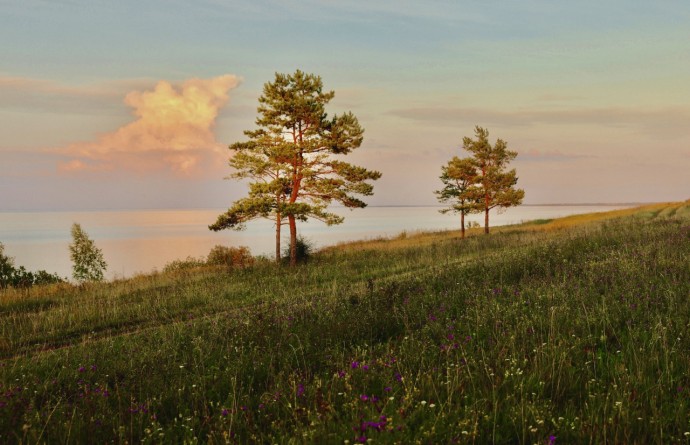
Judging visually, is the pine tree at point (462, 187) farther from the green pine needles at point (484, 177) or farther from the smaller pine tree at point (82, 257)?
the smaller pine tree at point (82, 257)

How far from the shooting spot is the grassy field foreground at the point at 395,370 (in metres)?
3.85

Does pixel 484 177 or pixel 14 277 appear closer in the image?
pixel 14 277

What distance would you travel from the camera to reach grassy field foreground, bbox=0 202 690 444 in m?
3.85

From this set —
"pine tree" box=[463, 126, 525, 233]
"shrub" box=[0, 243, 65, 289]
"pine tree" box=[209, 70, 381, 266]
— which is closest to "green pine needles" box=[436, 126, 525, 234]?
"pine tree" box=[463, 126, 525, 233]

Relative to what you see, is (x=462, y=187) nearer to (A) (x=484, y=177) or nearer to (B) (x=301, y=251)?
(A) (x=484, y=177)

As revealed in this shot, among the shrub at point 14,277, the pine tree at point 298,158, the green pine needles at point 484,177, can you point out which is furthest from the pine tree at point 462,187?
the shrub at point 14,277

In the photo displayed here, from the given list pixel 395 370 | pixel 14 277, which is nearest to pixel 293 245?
pixel 14 277

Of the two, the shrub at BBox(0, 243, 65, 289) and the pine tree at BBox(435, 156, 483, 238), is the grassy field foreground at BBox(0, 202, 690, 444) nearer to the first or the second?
the shrub at BBox(0, 243, 65, 289)

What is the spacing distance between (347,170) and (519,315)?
18.2 meters

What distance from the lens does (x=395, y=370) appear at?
5.27 meters

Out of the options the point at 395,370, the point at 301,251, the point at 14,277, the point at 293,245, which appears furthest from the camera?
the point at 14,277

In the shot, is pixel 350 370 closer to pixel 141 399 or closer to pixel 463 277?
pixel 141 399

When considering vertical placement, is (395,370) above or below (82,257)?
below

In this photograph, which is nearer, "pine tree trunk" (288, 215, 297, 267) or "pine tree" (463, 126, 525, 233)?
"pine tree trunk" (288, 215, 297, 267)
